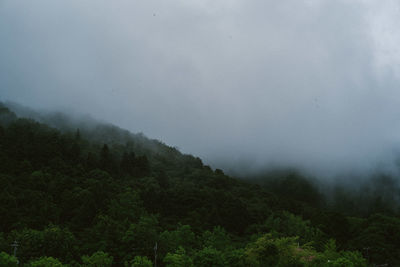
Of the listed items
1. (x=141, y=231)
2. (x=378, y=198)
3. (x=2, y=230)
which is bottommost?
(x=2, y=230)

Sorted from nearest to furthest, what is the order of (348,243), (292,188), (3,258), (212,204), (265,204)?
(3,258) → (348,243) → (212,204) → (265,204) → (292,188)

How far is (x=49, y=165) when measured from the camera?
300 ft

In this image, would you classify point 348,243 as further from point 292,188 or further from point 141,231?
point 292,188

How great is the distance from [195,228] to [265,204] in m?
26.3

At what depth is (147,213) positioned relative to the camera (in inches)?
3167

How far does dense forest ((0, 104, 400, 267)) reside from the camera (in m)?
54.4

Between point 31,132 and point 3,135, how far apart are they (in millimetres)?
5705

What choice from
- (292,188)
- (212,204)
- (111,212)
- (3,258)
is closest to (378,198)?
(292,188)

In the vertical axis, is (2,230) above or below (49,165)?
below

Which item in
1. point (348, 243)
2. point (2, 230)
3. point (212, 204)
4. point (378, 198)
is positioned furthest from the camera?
point (378, 198)

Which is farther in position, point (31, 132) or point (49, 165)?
point (31, 132)

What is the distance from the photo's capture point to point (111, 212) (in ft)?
248

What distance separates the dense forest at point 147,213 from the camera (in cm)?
5438

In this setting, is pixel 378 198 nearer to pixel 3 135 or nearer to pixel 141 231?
pixel 141 231
